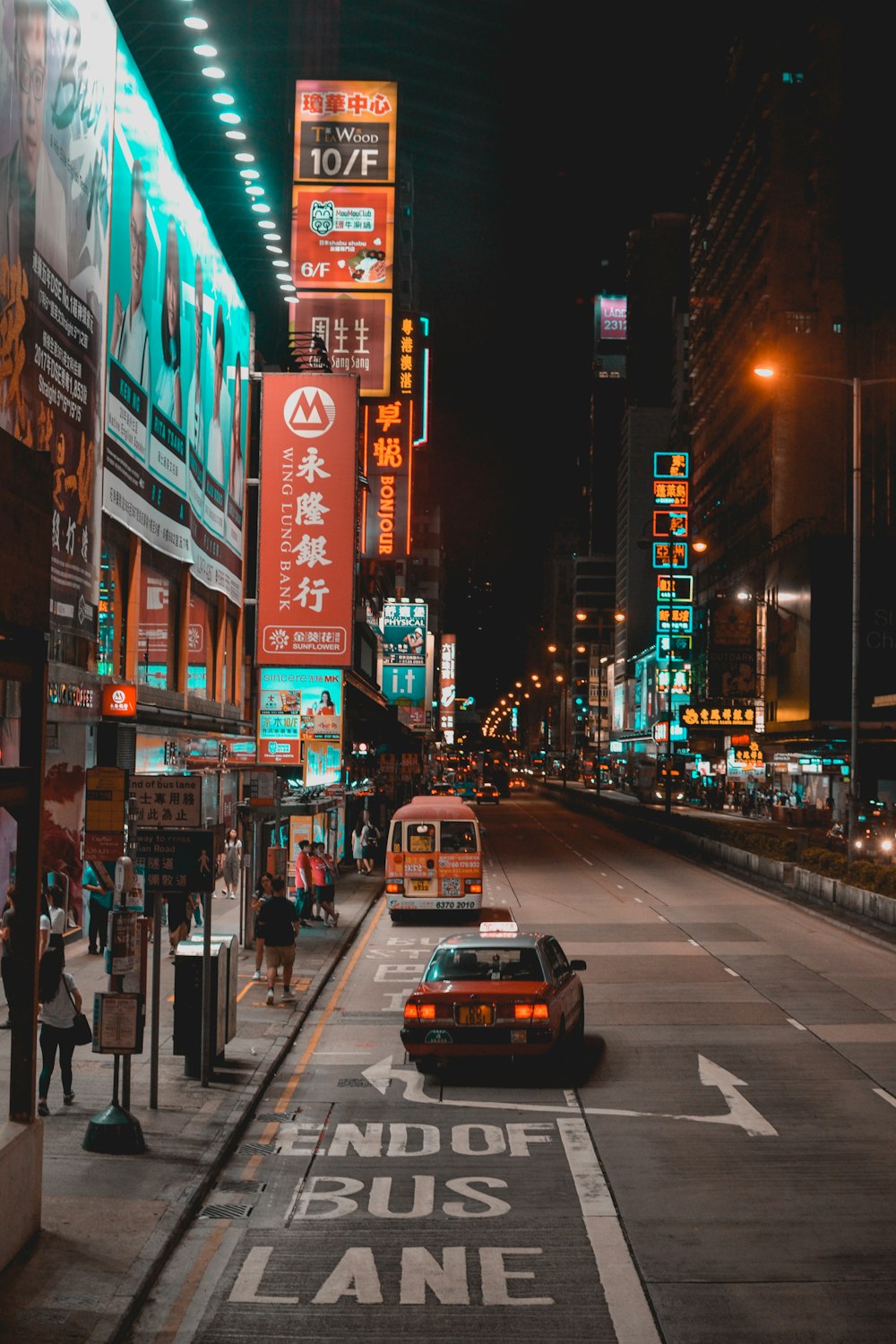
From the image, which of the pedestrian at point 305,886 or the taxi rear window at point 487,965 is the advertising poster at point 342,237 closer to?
the pedestrian at point 305,886

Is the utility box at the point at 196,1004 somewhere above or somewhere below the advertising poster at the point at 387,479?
below

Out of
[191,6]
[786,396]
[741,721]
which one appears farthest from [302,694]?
[786,396]

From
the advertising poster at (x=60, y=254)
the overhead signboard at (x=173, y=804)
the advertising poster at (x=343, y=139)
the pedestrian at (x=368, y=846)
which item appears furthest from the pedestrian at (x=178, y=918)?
the advertising poster at (x=343, y=139)

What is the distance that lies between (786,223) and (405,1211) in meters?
104

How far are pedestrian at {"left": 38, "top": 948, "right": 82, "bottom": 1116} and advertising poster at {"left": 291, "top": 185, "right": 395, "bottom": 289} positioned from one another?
29432 millimetres

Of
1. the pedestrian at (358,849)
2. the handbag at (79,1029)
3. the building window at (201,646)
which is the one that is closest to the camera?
the handbag at (79,1029)

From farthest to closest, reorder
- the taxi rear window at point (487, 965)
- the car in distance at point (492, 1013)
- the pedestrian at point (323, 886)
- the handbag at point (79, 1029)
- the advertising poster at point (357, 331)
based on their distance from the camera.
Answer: the advertising poster at point (357, 331) → the pedestrian at point (323, 886) → the taxi rear window at point (487, 965) → the car in distance at point (492, 1013) → the handbag at point (79, 1029)

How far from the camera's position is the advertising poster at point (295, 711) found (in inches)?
1283

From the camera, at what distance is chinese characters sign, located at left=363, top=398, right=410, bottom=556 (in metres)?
55.1

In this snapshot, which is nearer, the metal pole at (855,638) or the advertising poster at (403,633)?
the metal pole at (855,638)

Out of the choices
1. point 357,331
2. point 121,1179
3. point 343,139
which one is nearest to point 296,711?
point 357,331

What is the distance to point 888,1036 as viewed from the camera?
642 inches

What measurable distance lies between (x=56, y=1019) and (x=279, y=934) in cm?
586

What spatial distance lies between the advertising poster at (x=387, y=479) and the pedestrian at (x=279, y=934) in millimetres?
37051
